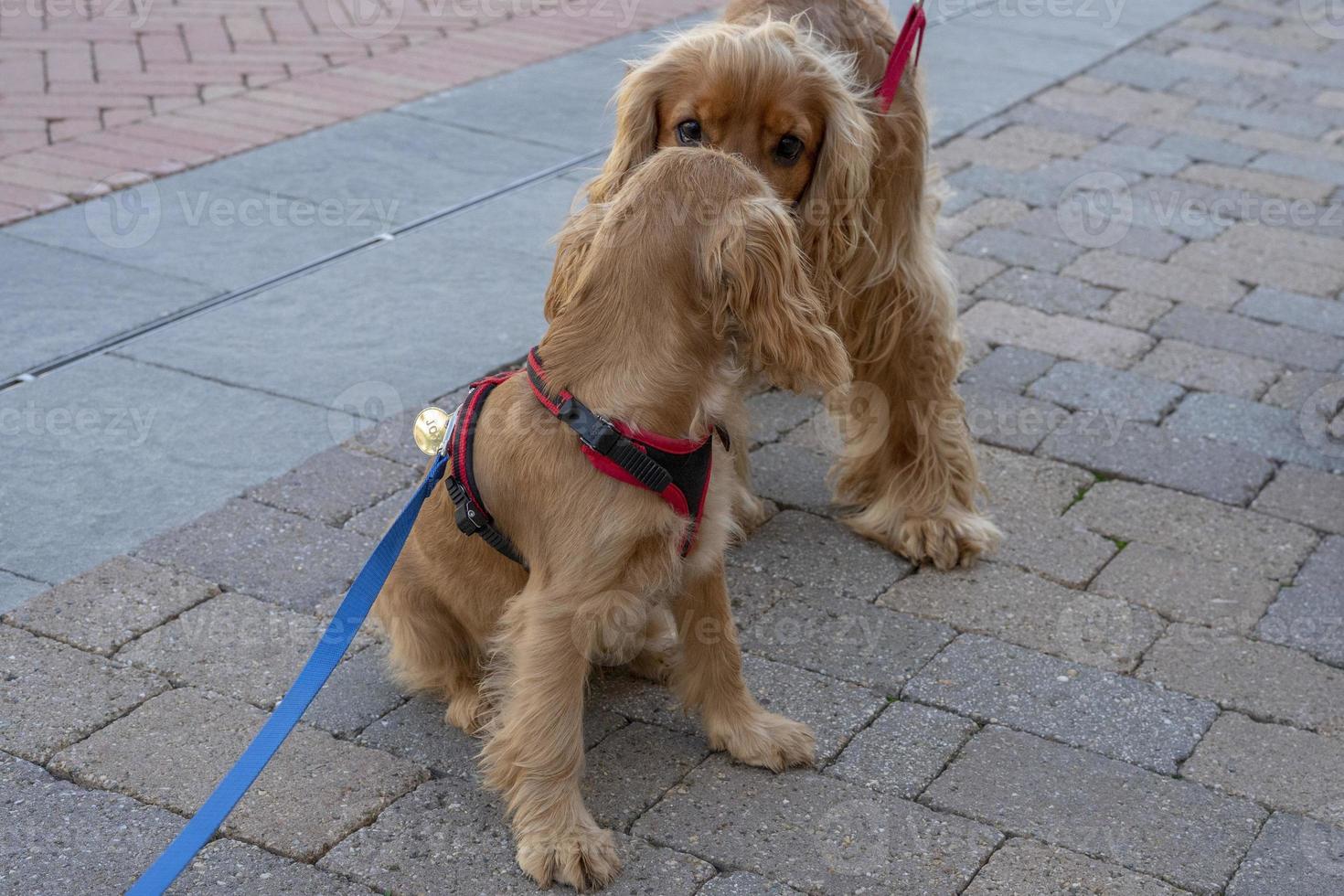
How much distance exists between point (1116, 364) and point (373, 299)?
274 centimetres

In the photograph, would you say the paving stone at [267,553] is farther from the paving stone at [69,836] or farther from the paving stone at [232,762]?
the paving stone at [69,836]

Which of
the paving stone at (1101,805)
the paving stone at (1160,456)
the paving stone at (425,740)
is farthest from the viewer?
the paving stone at (1160,456)

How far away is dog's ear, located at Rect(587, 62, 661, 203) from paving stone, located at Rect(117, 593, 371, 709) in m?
1.23

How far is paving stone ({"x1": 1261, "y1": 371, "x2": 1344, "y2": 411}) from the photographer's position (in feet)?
15.9

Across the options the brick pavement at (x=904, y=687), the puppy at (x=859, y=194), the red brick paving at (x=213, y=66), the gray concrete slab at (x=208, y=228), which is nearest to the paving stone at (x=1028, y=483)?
the brick pavement at (x=904, y=687)

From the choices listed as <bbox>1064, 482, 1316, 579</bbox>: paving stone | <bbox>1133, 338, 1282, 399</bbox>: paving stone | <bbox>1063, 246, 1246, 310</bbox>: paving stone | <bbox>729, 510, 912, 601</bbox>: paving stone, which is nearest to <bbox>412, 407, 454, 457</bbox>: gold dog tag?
<bbox>729, 510, 912, 601</bbox>: paving stone

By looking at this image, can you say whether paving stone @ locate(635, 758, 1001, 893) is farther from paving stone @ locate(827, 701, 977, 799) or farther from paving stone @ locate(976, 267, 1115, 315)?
paving stone @ locate(976, 267, 1115, 315)

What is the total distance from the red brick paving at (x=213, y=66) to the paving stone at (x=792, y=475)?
10.6ft

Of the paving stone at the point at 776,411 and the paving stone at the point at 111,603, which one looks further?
the paving stone at the point at 776,411

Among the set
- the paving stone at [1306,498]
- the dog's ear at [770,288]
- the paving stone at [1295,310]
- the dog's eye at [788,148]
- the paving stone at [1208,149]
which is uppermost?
the dog's eye at [788,148]

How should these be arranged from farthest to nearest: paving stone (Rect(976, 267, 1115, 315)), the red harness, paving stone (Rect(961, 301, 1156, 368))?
paving stone (Rect(976, 267, 1115, 315))
paving stone (Rect(961, 301, 1156, 368))
the red harness

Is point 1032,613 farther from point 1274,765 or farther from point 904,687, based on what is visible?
point 1274,765

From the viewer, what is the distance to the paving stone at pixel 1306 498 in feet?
13.6

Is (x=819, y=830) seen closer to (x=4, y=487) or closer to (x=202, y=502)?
(x=202, y=502)
